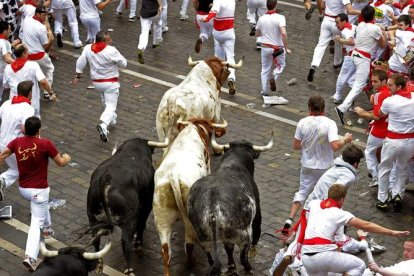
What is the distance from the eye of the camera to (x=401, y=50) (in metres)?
15.6

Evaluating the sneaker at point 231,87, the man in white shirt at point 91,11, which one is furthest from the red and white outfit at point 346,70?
the man in white shirt at point 91,11

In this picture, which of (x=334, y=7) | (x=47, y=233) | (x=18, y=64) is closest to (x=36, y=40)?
(x=18, y=64)

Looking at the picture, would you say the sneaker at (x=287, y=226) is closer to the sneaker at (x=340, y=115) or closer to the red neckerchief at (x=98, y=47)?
the sneaker at (x=340, y=115)

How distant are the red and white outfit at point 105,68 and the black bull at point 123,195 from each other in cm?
392

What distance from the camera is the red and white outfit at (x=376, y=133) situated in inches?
492

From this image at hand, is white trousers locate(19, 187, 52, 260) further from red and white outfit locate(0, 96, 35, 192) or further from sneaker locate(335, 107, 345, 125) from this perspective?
sneaker locate(335, 107, 345, 125)

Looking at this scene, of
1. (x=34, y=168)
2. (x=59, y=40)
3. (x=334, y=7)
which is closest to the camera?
(x=34, y=168)

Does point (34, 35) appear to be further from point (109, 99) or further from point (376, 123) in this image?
point (376, 123)

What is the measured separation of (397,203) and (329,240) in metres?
3.71

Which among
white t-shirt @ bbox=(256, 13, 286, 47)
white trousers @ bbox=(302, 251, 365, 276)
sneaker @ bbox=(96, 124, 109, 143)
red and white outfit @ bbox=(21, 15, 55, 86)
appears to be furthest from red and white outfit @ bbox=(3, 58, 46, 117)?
white trousers @ bbox=(302, 251, 365, 276)

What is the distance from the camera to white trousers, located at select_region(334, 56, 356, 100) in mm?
16328

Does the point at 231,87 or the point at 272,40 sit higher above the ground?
the point at 272,40

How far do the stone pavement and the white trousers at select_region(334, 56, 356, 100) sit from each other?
42cm

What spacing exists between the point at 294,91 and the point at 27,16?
6043 mm
